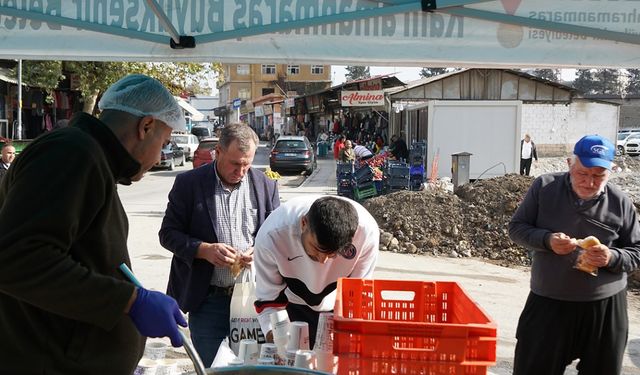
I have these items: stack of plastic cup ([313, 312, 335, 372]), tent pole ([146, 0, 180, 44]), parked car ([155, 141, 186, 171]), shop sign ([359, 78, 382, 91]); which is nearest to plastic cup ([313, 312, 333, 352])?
stack of plastic cup ([313, 312, 335, 372])

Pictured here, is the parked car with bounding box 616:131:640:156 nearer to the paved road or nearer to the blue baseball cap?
the paved road

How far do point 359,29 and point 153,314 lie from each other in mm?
1836

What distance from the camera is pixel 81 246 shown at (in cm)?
196

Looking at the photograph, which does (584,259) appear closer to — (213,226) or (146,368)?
(213,226)

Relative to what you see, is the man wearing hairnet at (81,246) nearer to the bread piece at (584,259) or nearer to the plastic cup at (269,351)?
the plastic cup at (269,351)

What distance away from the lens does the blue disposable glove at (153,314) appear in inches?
76.6

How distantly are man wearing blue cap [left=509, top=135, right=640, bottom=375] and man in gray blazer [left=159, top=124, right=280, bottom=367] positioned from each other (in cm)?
158

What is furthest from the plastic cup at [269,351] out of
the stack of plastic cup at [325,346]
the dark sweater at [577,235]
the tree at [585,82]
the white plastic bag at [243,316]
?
the tree at [585,82]

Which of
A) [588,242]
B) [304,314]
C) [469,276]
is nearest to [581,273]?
[588,242]

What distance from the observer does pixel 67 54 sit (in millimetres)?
3346

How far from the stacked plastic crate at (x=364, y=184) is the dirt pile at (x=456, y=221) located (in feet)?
9.18

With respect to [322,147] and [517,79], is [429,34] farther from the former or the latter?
[322,147]

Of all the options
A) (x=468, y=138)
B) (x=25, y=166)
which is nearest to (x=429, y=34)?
(x=25, y=166)

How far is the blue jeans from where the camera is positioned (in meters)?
3.71
